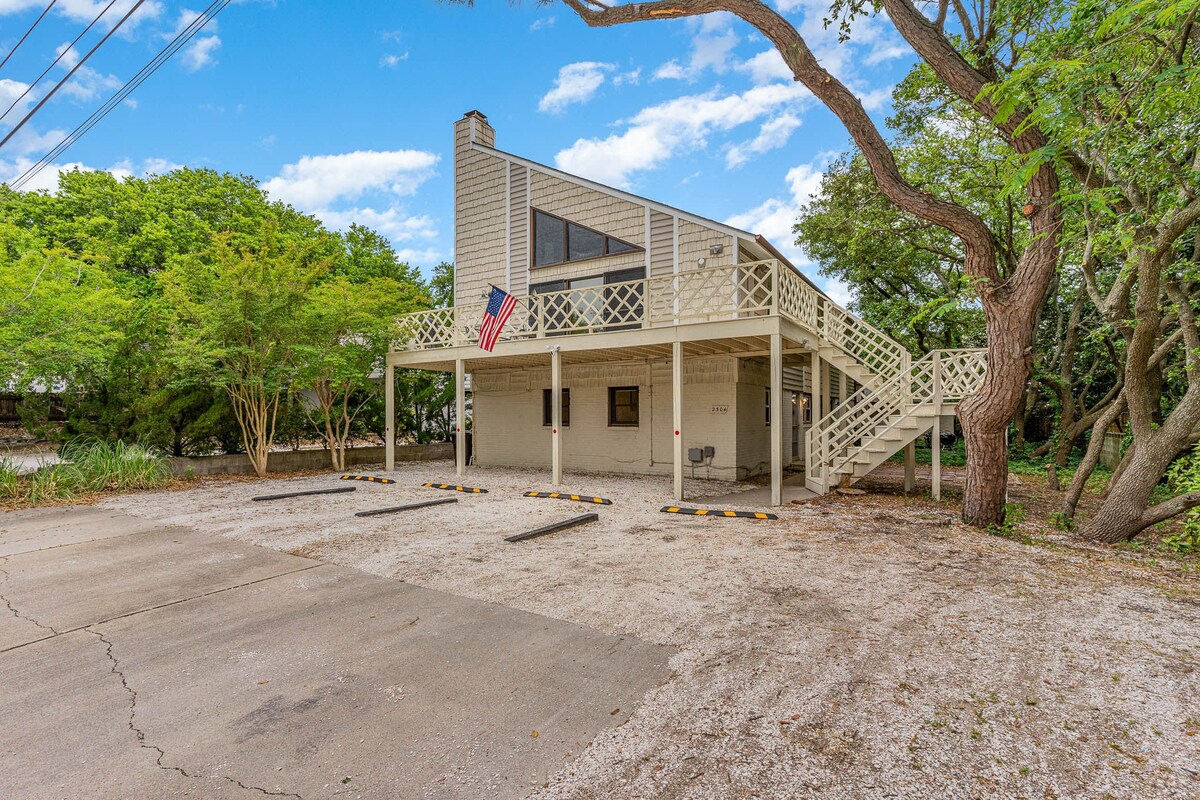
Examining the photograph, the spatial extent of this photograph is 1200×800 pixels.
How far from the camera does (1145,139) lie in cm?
636

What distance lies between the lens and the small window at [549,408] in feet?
45.9

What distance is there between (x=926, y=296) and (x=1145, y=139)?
12.3m

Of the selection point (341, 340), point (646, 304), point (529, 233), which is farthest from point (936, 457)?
point (341, 340)

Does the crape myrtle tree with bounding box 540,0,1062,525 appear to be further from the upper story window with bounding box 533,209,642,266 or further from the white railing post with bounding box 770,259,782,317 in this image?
the upper story window with bounding box 533,209,642,266

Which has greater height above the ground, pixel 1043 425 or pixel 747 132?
pixel 747 132

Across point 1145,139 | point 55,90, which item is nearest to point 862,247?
point 1145,139

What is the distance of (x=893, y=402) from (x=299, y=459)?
13809 mm

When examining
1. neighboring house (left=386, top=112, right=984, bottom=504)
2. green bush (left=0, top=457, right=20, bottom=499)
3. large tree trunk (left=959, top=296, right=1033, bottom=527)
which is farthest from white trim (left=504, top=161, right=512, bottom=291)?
large tree trunk (left=959, top=296, right=1033, bottom=527)

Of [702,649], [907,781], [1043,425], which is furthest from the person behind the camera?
[1043,425]

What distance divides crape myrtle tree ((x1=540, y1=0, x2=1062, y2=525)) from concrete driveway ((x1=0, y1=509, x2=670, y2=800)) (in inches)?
242

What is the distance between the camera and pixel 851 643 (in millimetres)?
3523

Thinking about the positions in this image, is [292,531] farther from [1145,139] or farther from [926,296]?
[926,296]

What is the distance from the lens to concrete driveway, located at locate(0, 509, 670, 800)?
2.26 m

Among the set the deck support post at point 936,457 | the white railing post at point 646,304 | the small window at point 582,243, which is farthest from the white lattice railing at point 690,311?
the deck support post at point 936,457
